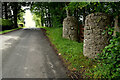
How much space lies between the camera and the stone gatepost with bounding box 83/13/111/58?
4.94m

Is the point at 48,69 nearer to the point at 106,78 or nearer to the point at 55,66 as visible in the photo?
the point at 55,66

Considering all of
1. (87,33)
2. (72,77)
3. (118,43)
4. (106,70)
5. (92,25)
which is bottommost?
(72,77)

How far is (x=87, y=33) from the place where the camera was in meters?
5.49

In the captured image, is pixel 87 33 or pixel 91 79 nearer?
pixel 91 79

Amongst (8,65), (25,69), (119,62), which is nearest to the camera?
(119,62)

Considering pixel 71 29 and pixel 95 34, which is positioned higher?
pixel 71 29

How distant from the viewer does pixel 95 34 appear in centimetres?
510

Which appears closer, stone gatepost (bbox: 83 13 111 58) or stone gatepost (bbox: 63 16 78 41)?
stone gatepost (bbox: 83 13 111 58)

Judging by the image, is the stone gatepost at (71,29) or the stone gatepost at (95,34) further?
the stone gatepost at (71,29)

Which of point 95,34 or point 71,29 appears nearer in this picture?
point 95,34

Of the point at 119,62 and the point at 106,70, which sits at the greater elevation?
the point at 119,62

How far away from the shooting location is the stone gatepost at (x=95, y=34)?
494 centimetres

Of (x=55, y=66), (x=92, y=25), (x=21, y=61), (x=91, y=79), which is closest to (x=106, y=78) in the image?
(x=91, y=79)

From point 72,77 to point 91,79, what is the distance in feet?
2.39
